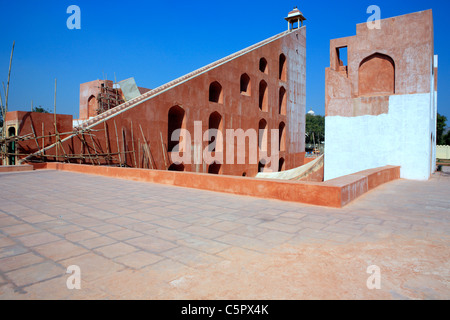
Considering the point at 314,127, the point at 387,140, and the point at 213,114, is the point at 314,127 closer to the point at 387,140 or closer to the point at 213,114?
the point at 213,114

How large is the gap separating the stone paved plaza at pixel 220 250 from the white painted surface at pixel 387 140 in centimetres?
567

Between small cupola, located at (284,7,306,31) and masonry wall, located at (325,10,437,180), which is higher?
small cupola, located at (284,7,306,31)

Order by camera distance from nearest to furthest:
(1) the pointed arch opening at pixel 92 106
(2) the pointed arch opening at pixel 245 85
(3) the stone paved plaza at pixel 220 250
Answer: (3) the stone paved plaza at pixel 220 250, (2) the pointed arch opening at pixel 245 85, (1) the pointed arch opening at pixel 92 106

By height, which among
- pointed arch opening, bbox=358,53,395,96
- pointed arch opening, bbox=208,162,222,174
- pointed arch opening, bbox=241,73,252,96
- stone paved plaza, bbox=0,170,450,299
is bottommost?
pointed arch opening, bbox=208,162,222,174

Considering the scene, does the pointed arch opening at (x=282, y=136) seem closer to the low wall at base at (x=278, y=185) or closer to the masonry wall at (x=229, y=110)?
the masonry wall at (x=229, y=110)

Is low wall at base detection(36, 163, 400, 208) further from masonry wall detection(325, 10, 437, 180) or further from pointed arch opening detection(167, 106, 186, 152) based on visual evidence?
pointed arch opening detection(167, 106, 186, 152)

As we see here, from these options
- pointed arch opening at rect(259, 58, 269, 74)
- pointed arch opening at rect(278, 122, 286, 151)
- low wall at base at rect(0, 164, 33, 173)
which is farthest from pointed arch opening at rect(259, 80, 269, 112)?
low wall at base at rect(0, 164, 33, 173)

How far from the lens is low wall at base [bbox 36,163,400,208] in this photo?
4031 mm

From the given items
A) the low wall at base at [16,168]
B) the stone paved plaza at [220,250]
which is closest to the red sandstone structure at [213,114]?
the low wall at base at [16,168]

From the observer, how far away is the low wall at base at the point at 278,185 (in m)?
4.03

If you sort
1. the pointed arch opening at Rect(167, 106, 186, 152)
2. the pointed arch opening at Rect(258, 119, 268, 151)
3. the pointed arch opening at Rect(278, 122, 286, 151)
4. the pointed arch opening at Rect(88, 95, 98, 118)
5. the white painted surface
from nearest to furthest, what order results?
the white painted surface
the pointed arch opening at Rect(167, 106, 186, 152)
the pointed arch opening at Rect(258, 119, 268, 151)
the pointed arch opening at Rect(278, 122, 286, 151)
the pointed arch opening at Rect(88, 95, 98, 118)

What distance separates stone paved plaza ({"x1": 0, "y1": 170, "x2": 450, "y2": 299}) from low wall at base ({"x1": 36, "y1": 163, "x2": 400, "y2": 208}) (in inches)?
9.2
